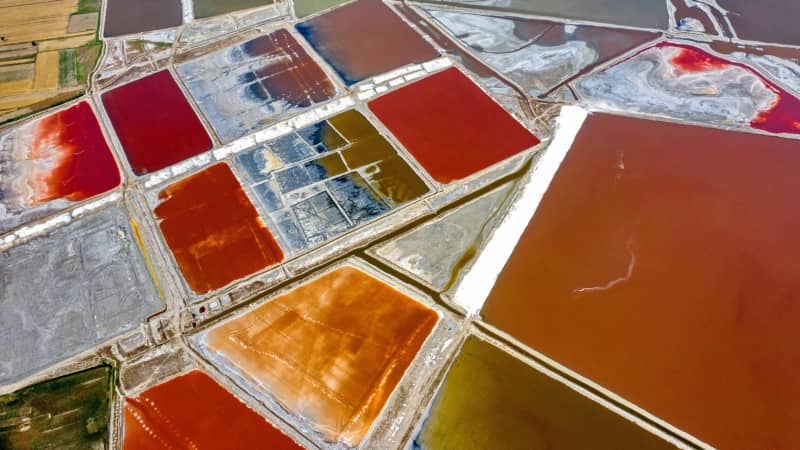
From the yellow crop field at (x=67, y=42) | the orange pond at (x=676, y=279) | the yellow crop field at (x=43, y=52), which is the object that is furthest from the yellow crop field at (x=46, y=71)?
the orange pond at (x=676, y=279)

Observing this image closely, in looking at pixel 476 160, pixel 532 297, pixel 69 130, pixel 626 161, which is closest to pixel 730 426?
pixel 532 297

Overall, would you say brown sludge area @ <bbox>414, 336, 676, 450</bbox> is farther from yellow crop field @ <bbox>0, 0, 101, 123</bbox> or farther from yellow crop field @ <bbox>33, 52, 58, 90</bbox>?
yellow crop field @ <bbox>33, 52, 58, 90</bbox>

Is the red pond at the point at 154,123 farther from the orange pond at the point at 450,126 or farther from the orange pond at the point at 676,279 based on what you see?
the orange pond at the point at 676,279

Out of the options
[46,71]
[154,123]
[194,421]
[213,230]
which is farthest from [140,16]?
[194,421]

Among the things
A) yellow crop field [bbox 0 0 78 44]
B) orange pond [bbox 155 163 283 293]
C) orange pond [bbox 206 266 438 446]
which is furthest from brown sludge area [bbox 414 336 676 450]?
yellow crop field [bbox 0 0 78 44]

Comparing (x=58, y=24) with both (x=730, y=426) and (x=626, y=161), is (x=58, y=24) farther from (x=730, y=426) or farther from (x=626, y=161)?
(x=730, y=426)
